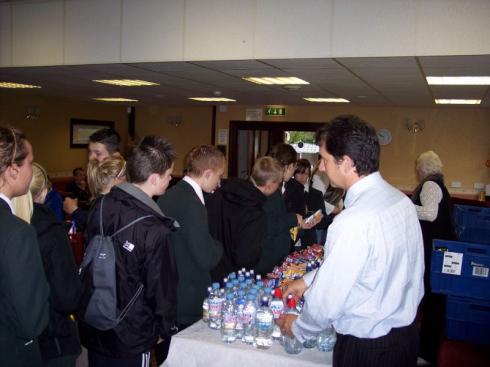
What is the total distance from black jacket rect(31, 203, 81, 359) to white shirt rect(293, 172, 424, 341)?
0.96 meters

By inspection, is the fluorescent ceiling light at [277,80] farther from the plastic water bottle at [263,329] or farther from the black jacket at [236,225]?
the plastic water bottle at [263,329]

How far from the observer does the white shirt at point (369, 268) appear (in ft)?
4.87

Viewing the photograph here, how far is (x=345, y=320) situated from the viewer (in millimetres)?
1594

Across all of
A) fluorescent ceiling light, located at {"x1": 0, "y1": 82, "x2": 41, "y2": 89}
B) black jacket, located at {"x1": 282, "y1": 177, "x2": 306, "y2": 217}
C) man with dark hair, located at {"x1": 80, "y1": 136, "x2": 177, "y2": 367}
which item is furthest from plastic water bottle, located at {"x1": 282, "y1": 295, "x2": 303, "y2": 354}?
fluorescent ceiling light, located at {"x1": 0, "y1": 82, "x2": 41, "y2": 89}

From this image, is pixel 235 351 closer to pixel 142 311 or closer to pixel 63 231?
pixel 142 311

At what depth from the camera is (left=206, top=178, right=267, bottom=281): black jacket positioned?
2.61m

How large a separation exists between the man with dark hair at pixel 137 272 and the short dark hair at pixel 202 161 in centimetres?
37

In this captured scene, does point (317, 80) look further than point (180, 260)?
Yes

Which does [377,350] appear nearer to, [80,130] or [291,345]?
[291,345]

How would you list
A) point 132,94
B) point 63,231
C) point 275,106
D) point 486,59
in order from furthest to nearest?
point 275,106 → point 132,94 → point 486,59 → point 63,231

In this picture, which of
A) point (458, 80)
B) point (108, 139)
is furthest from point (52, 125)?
point (458, 80)

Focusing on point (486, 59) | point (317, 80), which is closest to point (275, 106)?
point (317, 80)

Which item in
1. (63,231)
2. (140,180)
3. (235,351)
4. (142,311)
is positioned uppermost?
(140,180)

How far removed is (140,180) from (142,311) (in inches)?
24.3
